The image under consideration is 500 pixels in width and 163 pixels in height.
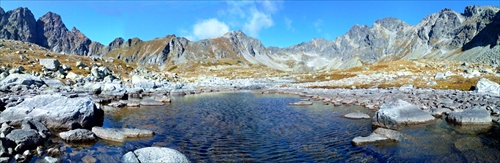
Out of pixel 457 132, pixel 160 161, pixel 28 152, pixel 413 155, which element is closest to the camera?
pixel 160 161

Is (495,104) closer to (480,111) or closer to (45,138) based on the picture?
(480,111)

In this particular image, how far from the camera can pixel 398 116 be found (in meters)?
25.0

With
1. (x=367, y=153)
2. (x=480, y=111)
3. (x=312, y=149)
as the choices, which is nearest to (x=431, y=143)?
(x=367, y=153)

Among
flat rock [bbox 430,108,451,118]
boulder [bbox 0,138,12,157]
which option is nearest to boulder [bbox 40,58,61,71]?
boulder [bbox 0,138,12,157]

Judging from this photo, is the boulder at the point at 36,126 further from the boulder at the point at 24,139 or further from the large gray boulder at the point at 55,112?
the boulder at the point at 24,139

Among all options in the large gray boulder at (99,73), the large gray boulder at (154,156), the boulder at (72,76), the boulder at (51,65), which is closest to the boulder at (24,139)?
the large gray boulder at (154,156)

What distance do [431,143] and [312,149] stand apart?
8.55m

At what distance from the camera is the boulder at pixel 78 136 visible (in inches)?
731

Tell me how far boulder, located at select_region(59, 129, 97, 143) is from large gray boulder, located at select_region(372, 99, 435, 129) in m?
23.9

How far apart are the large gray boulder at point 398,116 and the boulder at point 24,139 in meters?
26.6

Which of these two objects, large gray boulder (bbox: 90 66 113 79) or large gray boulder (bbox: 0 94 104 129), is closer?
large gray boulder (bbox: 0 94 104 129)

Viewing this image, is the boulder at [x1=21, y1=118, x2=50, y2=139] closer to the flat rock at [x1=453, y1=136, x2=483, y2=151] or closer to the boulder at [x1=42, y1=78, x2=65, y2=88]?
the flat rock at [x1=453, y1=136, x2=483, y2=151]

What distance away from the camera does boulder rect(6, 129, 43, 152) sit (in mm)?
15338

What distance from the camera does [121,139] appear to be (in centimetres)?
1956
